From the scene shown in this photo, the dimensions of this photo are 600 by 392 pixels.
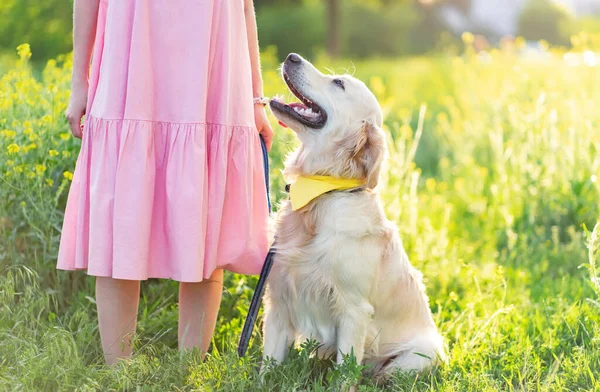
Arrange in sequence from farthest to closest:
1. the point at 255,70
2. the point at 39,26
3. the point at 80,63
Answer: the point at 39,26
the point at 255,70
the point at 80,63

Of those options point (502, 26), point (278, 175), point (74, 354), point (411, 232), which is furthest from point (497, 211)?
point (502, 26)

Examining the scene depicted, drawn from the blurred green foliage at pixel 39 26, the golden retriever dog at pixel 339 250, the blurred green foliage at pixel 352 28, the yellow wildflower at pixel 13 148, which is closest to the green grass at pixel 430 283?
the yellow wildflower at pixel 13 148

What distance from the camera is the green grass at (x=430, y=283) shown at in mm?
2705

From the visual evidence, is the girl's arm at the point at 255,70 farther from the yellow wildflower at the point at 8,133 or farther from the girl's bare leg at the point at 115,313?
the yellow wildflower at the point at 8,133

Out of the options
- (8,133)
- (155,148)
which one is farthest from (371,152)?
(8,133)

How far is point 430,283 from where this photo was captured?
14.0 ft

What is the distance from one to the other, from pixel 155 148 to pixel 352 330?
98cm

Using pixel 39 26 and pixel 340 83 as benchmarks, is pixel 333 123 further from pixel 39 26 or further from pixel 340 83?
pixel 39 26

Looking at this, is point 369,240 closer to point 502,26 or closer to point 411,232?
point 411,232

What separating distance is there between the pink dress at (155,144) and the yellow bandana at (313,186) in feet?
0.94

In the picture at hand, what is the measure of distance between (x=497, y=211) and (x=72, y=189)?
3.83 meters

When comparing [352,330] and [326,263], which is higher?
[326,263]

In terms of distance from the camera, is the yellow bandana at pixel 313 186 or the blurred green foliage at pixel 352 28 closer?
the yellow bandana at pixel 313 186

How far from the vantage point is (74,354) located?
8.93 feet
